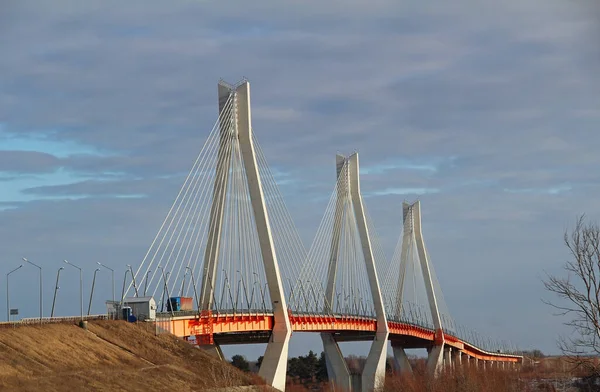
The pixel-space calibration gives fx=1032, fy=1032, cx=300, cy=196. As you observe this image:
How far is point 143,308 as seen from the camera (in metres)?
59.3

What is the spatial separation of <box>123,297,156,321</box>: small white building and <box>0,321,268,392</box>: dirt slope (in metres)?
1.43

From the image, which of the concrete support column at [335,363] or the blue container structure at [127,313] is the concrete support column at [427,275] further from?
the blue container structure at [127,313]

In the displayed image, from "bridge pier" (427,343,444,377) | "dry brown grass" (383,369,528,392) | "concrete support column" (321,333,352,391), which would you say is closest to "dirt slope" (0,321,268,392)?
"dry brown grass" (383,369,528,392)

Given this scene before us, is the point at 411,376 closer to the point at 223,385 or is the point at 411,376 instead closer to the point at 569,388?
the point at 569,388

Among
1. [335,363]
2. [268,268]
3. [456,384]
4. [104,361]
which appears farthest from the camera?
[335,363]

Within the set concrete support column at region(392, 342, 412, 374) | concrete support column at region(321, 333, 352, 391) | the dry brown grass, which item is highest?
concrete support column at region(392, 342, 412, 374)

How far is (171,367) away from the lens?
50.7 m

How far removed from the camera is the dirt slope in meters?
42.3

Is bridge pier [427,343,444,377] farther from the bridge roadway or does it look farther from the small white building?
the small white building

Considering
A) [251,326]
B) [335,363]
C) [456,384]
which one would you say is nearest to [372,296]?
[335,363]

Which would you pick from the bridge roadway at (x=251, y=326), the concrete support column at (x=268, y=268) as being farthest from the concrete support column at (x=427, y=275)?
the concrete support column at (x=268, y=268)

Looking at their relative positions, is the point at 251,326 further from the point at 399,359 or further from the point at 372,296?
the point at 399,359

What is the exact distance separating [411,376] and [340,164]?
916 inches

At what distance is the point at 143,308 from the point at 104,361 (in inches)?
437
